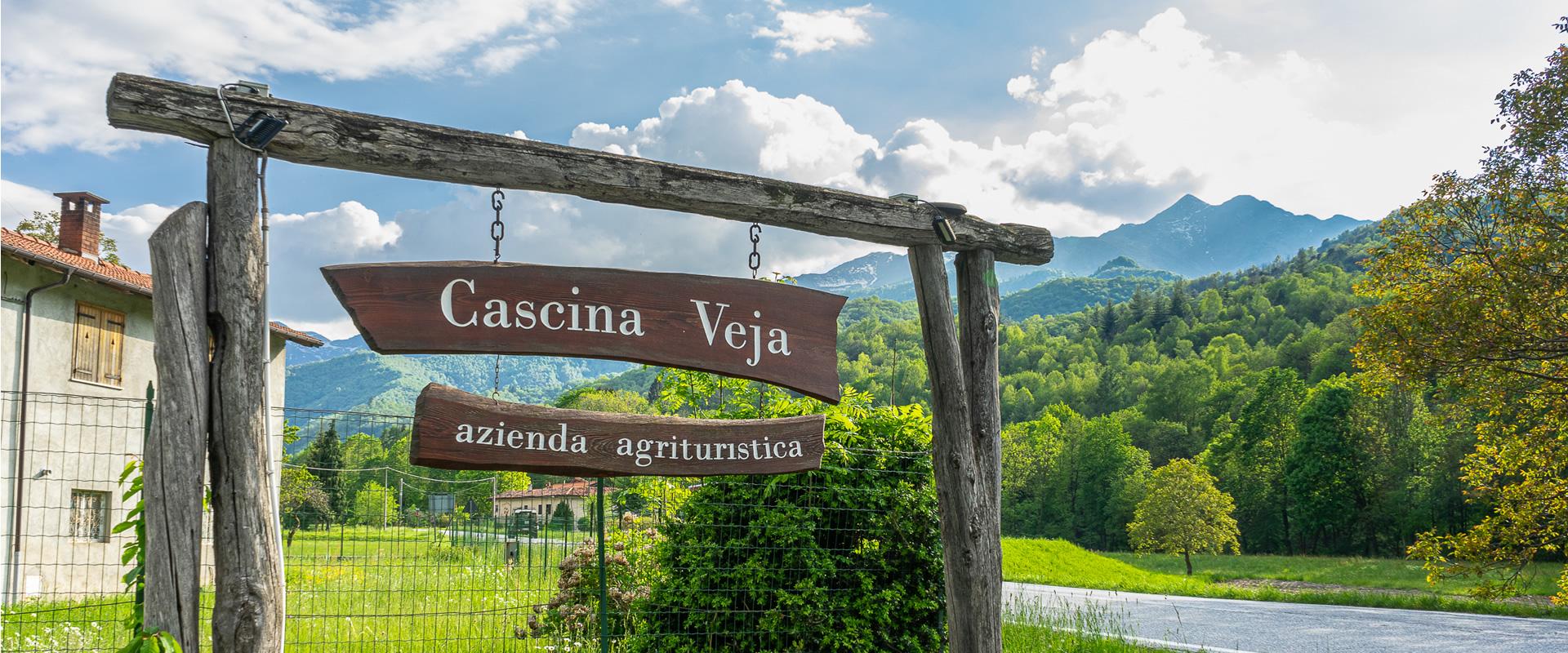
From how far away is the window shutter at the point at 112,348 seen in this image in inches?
627

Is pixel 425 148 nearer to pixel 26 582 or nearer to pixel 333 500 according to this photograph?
pixel 333 500

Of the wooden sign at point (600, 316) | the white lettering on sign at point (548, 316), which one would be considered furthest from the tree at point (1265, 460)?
the white lettering on sign at point (548, 316)

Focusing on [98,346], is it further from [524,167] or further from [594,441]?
[594,441]

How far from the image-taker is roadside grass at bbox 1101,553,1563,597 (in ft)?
78.1

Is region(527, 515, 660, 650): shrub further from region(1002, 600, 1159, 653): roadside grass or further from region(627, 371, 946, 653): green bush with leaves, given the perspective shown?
region(1002, 600, 1159, 653): roadside grass

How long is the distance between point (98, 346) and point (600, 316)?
1575 centimetres

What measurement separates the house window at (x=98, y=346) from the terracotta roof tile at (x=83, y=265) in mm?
683

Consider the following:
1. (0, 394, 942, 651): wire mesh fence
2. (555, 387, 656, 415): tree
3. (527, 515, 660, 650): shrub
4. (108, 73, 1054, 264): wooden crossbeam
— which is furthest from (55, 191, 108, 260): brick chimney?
(555, 387, 656, 415): tree

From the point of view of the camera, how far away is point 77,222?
56.9 ft

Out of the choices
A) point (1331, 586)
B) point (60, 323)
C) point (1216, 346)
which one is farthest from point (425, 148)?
point (1216, 346)

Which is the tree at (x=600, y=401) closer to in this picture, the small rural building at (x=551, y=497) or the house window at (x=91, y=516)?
the house window at (x=91, y=516)

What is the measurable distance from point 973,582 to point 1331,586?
2491 cm

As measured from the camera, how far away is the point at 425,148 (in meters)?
3.81

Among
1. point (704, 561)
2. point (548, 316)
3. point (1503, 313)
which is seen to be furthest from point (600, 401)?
point (548, 316)
